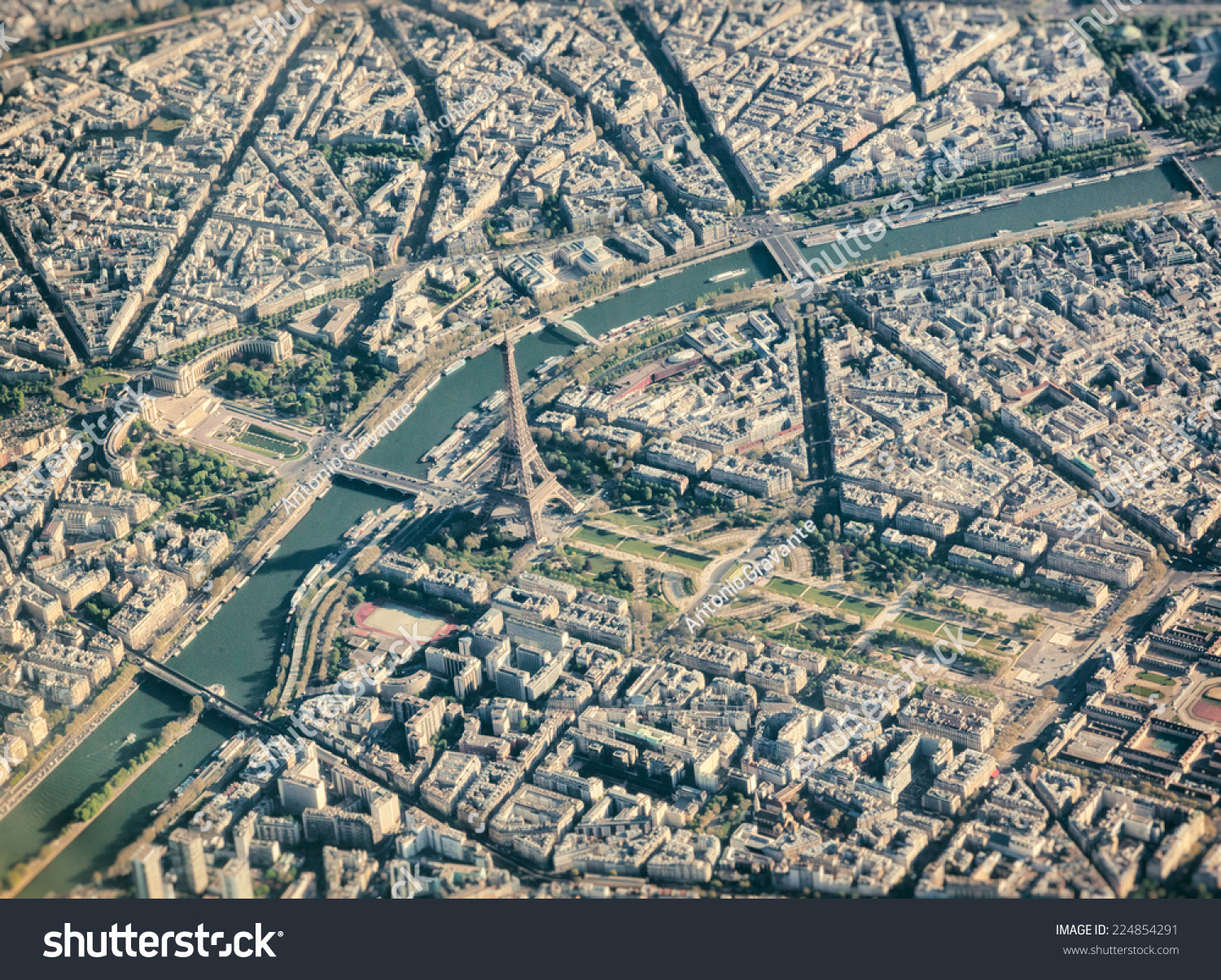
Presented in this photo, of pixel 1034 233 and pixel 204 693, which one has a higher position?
pixel 1034 233

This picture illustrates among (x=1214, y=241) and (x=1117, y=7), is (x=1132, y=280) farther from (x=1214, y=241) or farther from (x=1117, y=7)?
(x=1117, y=7)

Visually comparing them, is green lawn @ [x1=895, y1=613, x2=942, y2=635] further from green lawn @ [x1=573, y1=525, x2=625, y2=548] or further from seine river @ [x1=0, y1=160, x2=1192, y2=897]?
seine river @ [x1=0, y1=160, x2=1192, y2=897]

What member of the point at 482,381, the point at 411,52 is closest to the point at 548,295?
the point at 482,381

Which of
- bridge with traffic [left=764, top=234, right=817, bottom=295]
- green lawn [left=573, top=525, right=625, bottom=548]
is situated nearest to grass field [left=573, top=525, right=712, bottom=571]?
green lawn [left=573, top=525, right=625, bottom=548]

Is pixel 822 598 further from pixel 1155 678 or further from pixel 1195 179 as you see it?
pixel 1195 179

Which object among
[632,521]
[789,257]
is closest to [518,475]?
[632,521]

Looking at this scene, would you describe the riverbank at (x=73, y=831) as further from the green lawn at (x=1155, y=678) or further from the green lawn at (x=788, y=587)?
the green lawn at (x=1155, y=678)

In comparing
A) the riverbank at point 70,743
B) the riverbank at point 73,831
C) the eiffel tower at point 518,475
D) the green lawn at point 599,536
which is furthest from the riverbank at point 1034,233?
the riverbank at point 73,831
